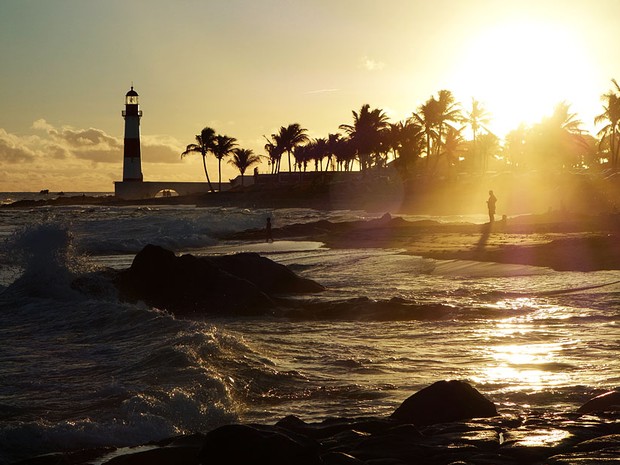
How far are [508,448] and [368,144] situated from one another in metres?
83.6

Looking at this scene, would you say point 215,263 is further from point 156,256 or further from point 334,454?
point 334,454

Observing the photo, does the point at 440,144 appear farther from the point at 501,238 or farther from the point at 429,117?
the point at 501,238

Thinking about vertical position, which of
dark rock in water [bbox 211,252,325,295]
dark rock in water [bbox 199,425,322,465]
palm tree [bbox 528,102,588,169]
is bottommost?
dark rock in water [bbox 199,425,322,465]

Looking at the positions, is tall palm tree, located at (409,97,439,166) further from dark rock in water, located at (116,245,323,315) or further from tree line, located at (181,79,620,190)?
dark rock in water, located at (116,245,323,315)

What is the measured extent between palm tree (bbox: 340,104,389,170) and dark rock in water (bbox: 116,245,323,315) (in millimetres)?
73362

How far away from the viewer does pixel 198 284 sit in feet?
46.8

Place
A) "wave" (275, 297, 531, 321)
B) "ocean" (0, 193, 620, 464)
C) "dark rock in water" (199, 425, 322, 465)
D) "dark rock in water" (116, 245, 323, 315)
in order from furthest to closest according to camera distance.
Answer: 1. "dark rock in water" (116, 245, 323, 315)
2. "wave" (275, 297, 531, 321)
3. "ocean" (0, 193, 620, 464)
4. "dark rock in water" (199, 425, 322, 465)

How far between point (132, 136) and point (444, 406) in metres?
90.0

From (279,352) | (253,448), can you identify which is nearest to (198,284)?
(279,352)

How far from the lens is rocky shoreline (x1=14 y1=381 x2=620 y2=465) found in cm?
507

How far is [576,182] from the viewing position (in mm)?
48281

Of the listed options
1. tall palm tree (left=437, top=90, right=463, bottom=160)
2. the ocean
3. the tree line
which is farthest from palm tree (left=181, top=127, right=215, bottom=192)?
the ocean

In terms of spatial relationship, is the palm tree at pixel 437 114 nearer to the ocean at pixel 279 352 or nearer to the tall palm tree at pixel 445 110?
the tall palm tree at pixel 445 110

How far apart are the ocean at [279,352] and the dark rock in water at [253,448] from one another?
1.63m
